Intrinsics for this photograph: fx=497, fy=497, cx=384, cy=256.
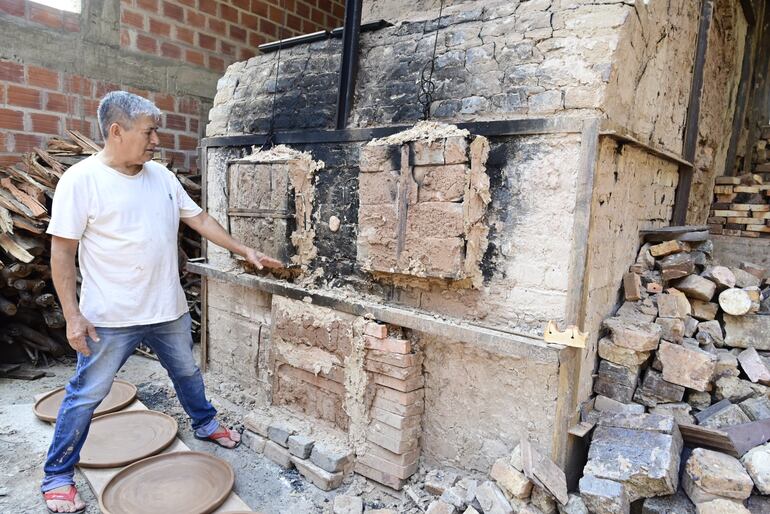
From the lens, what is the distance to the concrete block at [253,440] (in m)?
3.41

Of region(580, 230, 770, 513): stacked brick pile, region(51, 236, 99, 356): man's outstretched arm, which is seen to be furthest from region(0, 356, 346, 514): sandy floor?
region(580, 230, 770, 513): stacked brick pile

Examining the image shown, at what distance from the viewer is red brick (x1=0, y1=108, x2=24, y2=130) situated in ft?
14.4

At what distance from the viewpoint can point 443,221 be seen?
2.68 metres

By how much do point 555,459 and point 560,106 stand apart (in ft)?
5.89

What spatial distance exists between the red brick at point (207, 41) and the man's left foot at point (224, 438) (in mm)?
4316

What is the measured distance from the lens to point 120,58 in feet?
16.6

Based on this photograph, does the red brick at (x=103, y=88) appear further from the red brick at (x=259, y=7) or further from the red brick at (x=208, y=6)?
the red brick at (x=259, y=7)

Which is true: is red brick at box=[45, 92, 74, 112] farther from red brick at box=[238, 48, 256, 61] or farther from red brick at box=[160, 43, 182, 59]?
red brick at box=[238, 48, 256, 61]

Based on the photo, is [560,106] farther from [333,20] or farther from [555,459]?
[333,20]

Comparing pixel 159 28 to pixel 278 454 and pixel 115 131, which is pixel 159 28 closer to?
pixel 115 131

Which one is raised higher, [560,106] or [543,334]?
[560,106]

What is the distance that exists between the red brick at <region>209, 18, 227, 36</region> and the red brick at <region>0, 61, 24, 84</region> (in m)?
2.03

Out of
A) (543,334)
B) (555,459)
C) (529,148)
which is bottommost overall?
(555,459)

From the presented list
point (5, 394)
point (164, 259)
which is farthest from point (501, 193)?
point (5, 394)
